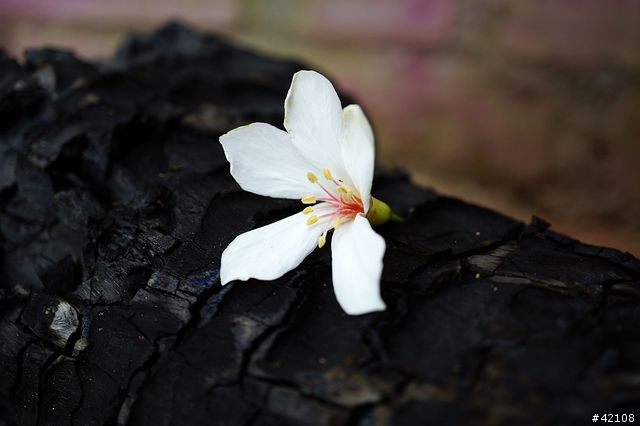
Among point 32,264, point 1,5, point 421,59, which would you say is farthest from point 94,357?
point 1,5

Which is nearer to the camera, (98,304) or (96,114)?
(98,304)

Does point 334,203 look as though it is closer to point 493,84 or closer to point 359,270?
point 359,270

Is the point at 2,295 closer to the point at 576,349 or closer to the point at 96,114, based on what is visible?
the point at 96,114

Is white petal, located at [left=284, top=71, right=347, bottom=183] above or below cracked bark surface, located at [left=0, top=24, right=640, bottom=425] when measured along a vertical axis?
above

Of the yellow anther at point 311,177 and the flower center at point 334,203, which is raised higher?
the yellow anther at point 311,177

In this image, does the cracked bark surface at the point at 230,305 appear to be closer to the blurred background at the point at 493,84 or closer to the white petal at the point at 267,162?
the white petal at the point at 267,162

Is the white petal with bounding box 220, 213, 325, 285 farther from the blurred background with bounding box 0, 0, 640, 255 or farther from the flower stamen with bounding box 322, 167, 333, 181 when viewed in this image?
the blurred background with bounding box 0, 0, 640, 255

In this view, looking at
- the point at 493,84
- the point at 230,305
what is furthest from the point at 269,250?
the point at 493,84

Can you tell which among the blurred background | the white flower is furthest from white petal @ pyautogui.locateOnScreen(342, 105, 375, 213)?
the blurred background

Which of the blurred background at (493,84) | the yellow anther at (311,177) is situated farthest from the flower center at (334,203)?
the blurred background at (493,84)
